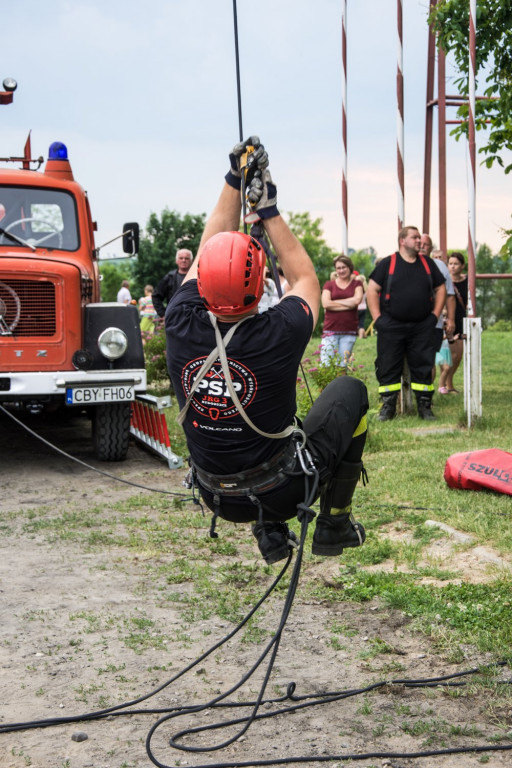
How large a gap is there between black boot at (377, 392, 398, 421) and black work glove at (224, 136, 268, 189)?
22.5 ft

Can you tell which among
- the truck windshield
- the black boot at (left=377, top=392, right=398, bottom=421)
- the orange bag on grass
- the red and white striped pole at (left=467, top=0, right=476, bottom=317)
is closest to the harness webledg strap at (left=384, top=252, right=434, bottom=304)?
the red and white striped pole at (left=467, top=0, right=476, bottom=317)

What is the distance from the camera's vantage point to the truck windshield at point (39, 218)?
9.21m

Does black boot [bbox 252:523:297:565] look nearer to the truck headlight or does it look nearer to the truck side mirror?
the truck headlight

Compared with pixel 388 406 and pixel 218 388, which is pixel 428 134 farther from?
pixel 218 388

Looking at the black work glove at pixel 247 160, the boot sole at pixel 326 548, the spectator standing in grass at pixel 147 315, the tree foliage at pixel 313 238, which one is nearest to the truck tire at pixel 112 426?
the boot sole at pixel 326 548

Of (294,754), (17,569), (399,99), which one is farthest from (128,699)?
(399,99)

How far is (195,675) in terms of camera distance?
4008mm

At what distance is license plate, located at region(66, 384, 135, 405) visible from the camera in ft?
27.5

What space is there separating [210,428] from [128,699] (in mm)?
1191

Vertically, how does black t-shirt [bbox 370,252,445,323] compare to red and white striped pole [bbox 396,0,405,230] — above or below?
below

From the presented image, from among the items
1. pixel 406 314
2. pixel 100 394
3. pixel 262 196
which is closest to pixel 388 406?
pixel 406 314

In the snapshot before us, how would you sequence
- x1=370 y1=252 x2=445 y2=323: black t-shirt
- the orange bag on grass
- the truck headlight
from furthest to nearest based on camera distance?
x1=370 y1=252 x2=445 y2=323: black t-shirt, the truck headlight, the orange bag on grass

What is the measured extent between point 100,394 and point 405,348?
388cm

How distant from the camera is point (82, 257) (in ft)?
31.3
